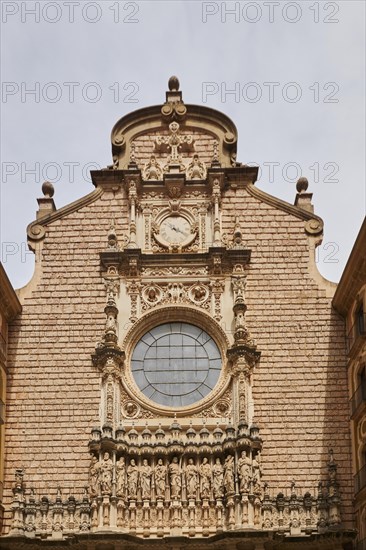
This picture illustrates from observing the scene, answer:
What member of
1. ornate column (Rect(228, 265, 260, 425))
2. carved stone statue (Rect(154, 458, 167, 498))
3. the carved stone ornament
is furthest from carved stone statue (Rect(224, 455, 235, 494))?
the carved stone ornament

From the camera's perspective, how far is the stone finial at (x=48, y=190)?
1219 inches

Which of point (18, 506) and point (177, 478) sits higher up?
point (177, 478)

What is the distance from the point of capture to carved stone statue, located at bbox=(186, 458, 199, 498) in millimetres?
26062

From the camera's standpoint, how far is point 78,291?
2938 cm

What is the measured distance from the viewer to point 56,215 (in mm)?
30484

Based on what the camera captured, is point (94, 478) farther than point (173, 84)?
No

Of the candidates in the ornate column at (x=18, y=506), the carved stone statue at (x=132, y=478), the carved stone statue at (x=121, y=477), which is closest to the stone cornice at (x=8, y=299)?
the ornate column at (x=18, y=506)

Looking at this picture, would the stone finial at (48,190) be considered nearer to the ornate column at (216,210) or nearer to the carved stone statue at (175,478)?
the ornate column at (216,210)

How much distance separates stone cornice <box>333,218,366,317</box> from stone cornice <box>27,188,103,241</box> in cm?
803

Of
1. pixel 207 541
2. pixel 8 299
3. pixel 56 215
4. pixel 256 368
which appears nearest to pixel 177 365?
pixel 256 368

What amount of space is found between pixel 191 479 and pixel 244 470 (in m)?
1.42

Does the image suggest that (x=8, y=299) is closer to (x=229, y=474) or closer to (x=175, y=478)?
(x=175, y=478)

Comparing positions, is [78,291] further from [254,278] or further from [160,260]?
[254,278]

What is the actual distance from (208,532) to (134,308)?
6794 millimetres
